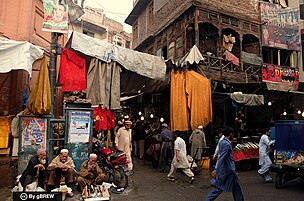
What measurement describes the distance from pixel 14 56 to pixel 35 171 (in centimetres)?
317

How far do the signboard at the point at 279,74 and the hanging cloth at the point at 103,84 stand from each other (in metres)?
10.5

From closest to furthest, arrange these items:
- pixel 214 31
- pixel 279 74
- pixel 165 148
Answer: pixel 165 148
pixel 214 31
pixel 279 74

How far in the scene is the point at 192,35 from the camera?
14.9 m

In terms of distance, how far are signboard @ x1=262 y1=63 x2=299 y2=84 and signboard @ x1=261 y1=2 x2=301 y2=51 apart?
61.5 inches

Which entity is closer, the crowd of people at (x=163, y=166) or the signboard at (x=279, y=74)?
the crowd of people at (x=163, y=166)

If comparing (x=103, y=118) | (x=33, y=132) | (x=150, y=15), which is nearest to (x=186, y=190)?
(x=103, y=118)

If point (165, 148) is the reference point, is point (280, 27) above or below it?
above

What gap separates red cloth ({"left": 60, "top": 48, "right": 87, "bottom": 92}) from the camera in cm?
750

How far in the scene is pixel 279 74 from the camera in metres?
15.4

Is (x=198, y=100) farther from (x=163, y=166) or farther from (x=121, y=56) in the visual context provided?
(x=121, y=56)

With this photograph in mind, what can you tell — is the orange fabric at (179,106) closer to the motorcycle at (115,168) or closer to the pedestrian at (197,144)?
the pedestrian at (197,144)

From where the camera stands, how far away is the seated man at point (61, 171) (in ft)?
19.9

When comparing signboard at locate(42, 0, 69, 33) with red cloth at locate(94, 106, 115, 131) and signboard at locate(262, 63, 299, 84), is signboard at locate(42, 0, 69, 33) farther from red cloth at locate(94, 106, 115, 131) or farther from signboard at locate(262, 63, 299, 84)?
signboard at locate(262, 63, 299, 84)

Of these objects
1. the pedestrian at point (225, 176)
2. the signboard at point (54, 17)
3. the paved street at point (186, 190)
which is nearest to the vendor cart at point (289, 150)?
the paved street at point (186, 190)
